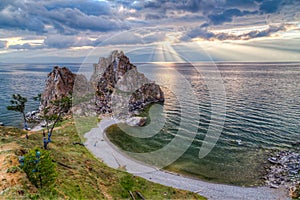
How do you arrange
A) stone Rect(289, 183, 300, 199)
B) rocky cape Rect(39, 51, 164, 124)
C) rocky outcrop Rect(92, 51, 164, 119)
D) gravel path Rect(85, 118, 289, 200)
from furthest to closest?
1. rocky outcrop Rect(92, 51, 164, 119)
2. rocky cape Rect(39, 51, 164, 124)
3. gravel path Rect(85, 118, 289, 200)
4. stone Rect(289, 183, 300, 199)

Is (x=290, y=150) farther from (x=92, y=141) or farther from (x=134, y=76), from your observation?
(x=134, y=76)

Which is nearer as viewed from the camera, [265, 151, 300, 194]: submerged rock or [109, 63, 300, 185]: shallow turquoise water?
[265, 151, 300, 194]: submerged rock

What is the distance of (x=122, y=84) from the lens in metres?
98.1

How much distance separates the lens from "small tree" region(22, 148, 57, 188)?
61.6 feet

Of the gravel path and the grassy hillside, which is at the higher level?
the grassy hillside

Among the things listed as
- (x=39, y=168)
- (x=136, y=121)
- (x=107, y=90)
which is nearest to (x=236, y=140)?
(x=136, y=121)

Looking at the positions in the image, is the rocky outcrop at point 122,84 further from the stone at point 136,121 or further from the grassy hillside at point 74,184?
the grassy hillside at point 74,184

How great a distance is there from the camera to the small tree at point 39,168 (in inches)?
739

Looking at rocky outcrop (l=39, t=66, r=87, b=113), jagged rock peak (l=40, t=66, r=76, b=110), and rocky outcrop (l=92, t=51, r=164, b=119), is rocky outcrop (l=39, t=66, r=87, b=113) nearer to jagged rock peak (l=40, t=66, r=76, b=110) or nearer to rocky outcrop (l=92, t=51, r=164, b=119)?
jagged rock peak (l=40, t=66, r=76, b=110)

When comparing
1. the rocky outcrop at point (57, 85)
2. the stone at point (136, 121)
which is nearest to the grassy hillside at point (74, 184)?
the stone at point (136, 121)

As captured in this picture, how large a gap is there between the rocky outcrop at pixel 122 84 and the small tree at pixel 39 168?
67803 mm

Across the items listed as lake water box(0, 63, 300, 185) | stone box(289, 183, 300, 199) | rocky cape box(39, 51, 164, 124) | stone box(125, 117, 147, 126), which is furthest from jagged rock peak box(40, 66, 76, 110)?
stone box(289, 183, 300, 199)

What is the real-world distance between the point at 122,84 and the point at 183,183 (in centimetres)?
6933

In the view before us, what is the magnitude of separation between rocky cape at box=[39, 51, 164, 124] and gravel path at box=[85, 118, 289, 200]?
2806 cm
